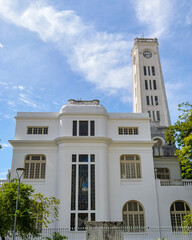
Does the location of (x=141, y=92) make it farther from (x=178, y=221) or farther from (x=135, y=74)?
(x=178, y=221)

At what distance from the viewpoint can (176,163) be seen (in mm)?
31891

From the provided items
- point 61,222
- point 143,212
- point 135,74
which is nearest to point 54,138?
point 61,222

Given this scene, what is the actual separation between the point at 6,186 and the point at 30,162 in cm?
758

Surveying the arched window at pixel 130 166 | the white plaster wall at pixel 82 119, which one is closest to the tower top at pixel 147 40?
the white plaster wall at pixel 82 119

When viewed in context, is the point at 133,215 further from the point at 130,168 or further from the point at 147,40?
the point at 147,40

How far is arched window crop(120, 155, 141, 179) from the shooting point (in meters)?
26.0

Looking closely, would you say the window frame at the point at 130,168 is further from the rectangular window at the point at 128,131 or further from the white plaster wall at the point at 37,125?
the white plaster wall at the point at 37,125

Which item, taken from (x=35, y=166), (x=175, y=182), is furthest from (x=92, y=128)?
(x=175, y=182)

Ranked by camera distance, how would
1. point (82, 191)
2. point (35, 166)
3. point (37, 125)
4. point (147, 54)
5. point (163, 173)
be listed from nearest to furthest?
point (82, 191)
point (35, 166)
point (37, 125)
point (163, 173)
point (147, 54)

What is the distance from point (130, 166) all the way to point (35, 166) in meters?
9.78

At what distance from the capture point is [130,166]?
1038 inches

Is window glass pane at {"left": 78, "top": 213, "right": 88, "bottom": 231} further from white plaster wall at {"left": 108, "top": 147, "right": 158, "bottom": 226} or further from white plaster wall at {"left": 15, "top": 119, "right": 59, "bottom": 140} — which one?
white plaster wall at {"left": 15, "top": 119, "right": 59, "bottom": 140}

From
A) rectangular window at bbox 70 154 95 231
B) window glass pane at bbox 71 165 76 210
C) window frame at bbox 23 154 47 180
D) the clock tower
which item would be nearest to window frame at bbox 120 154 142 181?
rectangular window at bbox 70 154 95 231

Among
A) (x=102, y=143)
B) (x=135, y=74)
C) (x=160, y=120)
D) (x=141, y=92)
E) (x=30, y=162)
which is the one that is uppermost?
(x=135, y=74)
